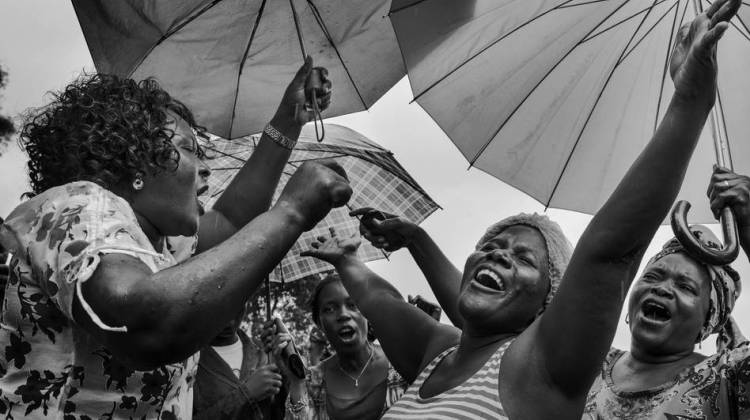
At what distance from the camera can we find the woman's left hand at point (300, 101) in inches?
119

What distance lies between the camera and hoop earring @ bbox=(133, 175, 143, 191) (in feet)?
7.25

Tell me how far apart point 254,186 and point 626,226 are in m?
1.34

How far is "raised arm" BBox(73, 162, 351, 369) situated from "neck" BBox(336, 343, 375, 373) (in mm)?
3644

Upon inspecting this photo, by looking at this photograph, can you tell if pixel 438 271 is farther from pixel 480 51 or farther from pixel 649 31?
pixel 649 31

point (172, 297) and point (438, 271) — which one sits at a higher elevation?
point (438, 271)

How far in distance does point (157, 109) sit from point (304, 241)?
9.69ft

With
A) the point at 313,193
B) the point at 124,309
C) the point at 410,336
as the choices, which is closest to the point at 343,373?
the point at 410,336

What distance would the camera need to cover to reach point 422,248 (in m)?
3.53

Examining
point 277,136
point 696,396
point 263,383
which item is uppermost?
point 696,396

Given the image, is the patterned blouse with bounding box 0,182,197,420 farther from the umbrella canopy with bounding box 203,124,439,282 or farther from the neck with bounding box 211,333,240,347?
the umbrella canopy with bounding box 203,124,439,282

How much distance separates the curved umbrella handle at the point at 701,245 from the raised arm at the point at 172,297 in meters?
1.82

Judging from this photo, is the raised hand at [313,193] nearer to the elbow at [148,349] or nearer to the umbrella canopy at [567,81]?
the elbow at [148,349]

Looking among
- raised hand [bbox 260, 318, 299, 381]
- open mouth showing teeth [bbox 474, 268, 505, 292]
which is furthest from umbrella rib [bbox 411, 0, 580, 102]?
open mouth showing teeth [bbox 474, 268, 505, 292]

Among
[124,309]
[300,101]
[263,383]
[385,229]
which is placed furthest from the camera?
[263,383]
